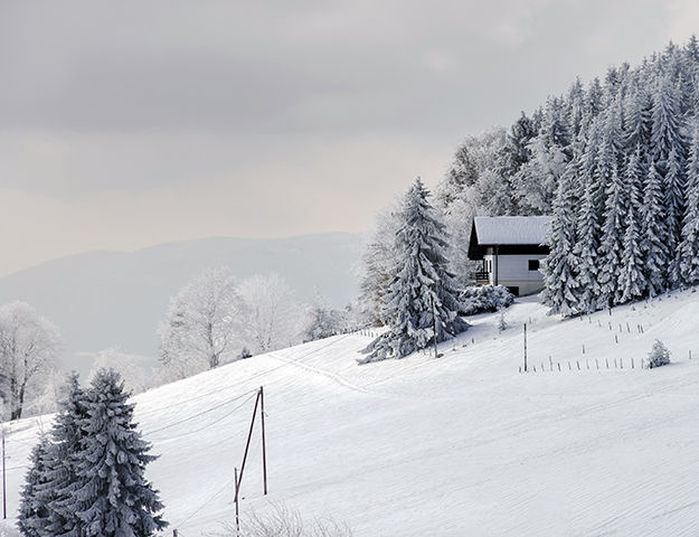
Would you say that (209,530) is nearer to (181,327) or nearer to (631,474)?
(631,474)

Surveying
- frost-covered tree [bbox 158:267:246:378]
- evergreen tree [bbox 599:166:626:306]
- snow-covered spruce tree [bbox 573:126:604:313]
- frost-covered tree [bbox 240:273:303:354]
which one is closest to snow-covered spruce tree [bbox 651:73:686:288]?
evergreen tree [bbox 599:166:626:306]

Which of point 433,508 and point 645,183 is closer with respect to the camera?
point 433,508

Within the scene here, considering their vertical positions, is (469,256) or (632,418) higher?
(469,256)

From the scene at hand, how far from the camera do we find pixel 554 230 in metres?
48.6

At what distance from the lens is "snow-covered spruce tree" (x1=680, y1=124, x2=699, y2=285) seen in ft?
147

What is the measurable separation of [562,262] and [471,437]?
24670 millimetres

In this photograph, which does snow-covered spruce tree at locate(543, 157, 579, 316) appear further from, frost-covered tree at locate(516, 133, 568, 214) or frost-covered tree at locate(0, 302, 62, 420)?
frost-covered tree at locate(0, 302, 62, 420)

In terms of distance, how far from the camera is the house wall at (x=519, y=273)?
6169cm

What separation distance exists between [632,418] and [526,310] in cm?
2590

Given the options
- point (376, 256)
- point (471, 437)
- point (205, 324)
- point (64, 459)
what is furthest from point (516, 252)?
point (64, 459)

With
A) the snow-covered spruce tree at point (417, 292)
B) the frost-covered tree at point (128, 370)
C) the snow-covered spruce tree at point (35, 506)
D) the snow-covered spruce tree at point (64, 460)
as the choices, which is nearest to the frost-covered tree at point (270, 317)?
the frost-covered tree at point (128, 370)

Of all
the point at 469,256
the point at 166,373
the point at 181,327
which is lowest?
the point at 166,373

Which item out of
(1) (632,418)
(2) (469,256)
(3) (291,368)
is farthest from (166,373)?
(1) (632,418)

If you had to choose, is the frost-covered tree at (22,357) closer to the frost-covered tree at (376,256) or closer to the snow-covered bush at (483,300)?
the frost-covered tree at (376,256)
